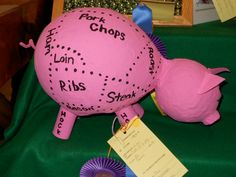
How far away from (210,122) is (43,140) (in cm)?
39

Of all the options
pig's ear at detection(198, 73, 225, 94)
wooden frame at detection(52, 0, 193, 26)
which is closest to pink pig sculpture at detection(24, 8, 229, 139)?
pig's ear at detection(198, 73, 225, 94)

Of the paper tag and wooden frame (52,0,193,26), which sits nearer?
the paper tag

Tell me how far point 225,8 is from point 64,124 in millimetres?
526

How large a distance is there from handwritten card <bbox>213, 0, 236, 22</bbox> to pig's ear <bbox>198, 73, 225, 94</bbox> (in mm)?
285

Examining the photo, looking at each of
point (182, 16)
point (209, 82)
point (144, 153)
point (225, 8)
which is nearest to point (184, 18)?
point (182, 16)

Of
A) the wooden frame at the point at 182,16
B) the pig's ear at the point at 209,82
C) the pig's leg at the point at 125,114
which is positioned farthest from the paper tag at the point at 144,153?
the wooden frame at the point at 182,16

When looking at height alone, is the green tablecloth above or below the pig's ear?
below

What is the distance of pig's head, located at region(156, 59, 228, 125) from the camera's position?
0.73m

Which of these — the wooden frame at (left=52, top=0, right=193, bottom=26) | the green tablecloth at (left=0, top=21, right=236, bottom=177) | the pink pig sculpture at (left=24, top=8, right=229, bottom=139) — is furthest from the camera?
the wooden frame at (left=52, top=0, right=193, bottom=26)

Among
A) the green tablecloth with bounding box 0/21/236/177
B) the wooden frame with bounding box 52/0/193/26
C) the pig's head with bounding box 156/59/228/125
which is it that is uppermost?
the wooden frame with bounding box 52/0/193/26

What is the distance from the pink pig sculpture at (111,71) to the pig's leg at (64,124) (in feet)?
0.13

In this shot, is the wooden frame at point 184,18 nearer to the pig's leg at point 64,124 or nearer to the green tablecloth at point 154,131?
the green tablecloth at point 154,131

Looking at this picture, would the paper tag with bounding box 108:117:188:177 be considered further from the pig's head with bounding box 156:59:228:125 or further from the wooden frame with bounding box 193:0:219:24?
the wooden frame with bounding box 193:0:219:24

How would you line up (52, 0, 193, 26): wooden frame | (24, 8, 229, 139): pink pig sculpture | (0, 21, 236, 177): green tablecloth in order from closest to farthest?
(24, 8, 229, 139): pink pig sculpture → (0, 21, 236, 177): green tablecloth → (52, 0, 193, 26): wooden frame
